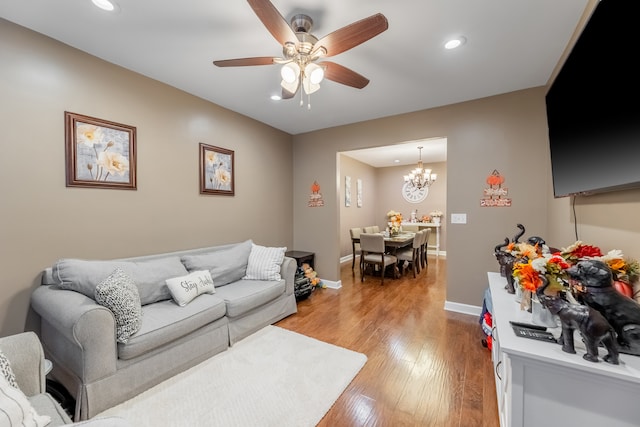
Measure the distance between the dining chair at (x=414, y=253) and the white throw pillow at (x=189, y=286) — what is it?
3.51m

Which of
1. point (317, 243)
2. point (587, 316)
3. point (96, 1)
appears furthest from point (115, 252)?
point (587, 316)

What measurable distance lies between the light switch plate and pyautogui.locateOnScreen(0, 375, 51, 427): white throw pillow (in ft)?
12.0

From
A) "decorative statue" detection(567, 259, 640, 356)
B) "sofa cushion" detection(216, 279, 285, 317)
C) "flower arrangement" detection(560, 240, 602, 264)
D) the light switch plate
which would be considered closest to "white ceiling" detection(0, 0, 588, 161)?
the light switch plate

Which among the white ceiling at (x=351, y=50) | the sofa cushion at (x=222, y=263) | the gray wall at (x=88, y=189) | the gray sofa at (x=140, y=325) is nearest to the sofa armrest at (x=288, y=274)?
the gray sofa at (x=140, y=325)

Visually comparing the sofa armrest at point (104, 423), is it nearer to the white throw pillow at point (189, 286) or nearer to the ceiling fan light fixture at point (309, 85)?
the white throw pillow at point (189, 286)

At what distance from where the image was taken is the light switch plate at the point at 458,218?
10.4 feet

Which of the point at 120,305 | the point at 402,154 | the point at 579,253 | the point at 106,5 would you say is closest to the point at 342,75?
the point at 106,5

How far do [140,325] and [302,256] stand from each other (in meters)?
2.45

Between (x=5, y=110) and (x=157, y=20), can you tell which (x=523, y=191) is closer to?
(x=157, y=20)

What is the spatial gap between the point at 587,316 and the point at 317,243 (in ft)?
11.6

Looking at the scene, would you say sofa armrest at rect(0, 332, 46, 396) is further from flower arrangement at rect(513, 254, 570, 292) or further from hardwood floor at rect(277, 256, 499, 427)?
flower arrangement at rect(513, 254, 570, 292)

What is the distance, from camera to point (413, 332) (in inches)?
105

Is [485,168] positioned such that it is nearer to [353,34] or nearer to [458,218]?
[458,218]

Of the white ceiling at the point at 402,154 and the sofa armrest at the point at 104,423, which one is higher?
the white ceiling at the point at 402,154
